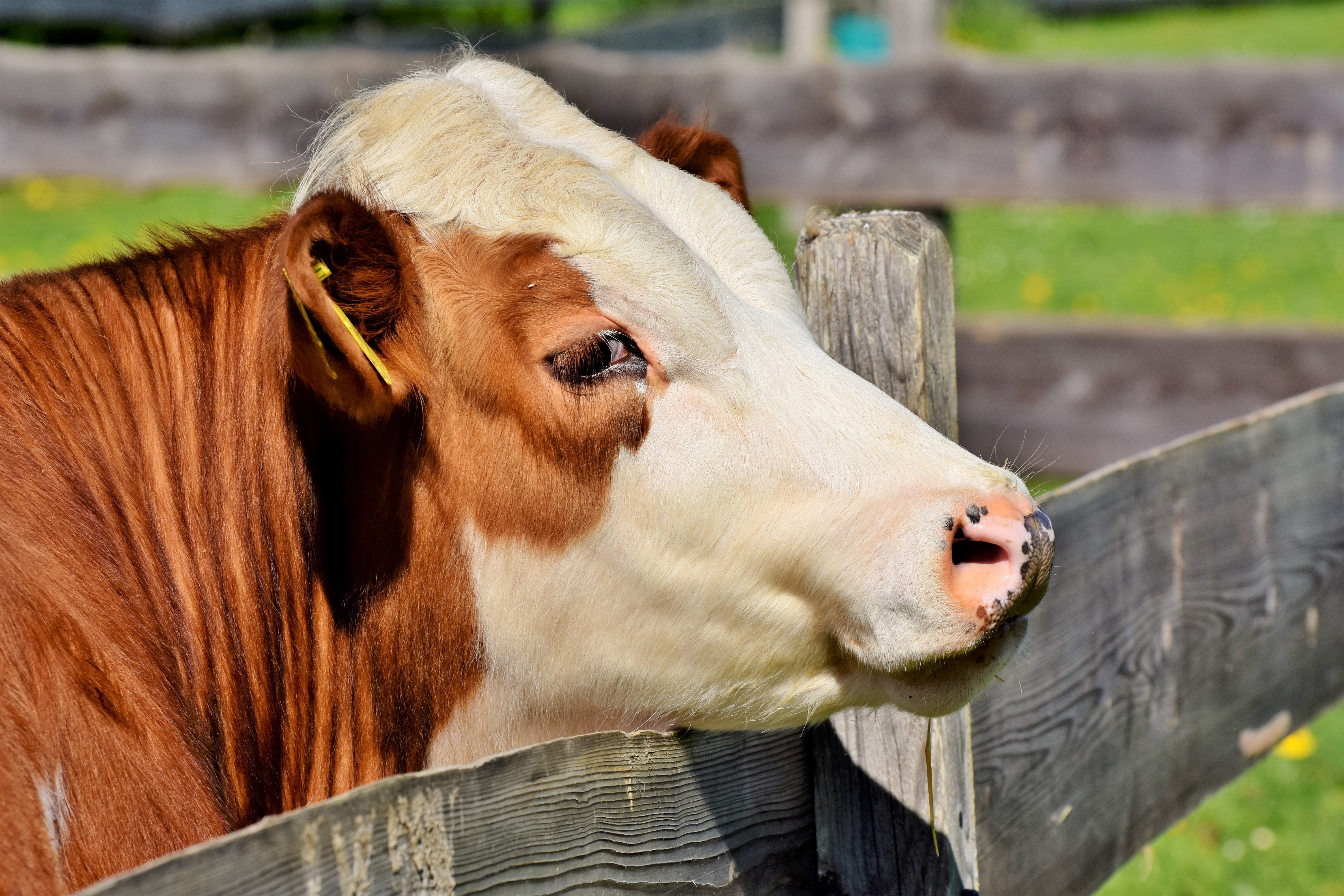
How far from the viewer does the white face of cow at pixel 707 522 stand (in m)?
1.83

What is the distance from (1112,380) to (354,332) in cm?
518

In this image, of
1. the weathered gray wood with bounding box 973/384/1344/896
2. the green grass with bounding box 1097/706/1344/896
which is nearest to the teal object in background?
the green grass with bounding box 1097/706/1344/896

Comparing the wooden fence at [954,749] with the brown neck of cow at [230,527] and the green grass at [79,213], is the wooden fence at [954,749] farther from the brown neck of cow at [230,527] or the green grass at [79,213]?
the green grass at [79,213]

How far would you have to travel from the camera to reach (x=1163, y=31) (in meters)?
30.2

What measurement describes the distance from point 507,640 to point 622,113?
4.95 meters

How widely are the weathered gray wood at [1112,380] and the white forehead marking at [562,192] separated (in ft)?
13.7

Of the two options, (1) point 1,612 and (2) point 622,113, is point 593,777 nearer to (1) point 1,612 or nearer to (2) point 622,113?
(1) point 1,612

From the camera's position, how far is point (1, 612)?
1.67 m

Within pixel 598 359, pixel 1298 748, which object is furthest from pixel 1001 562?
pixel 1298 748

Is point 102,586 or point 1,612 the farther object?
point 102,586

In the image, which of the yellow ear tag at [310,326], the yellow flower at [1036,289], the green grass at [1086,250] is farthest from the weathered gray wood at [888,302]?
the yellow flower at [1036,289]

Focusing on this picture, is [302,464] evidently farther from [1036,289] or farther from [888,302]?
[1036,289]

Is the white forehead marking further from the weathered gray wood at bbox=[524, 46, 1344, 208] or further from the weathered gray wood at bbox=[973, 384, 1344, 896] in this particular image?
the weathered gray wood at bbox=[524, 46, 1344, 208]

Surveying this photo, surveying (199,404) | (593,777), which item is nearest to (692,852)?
(593,777)
